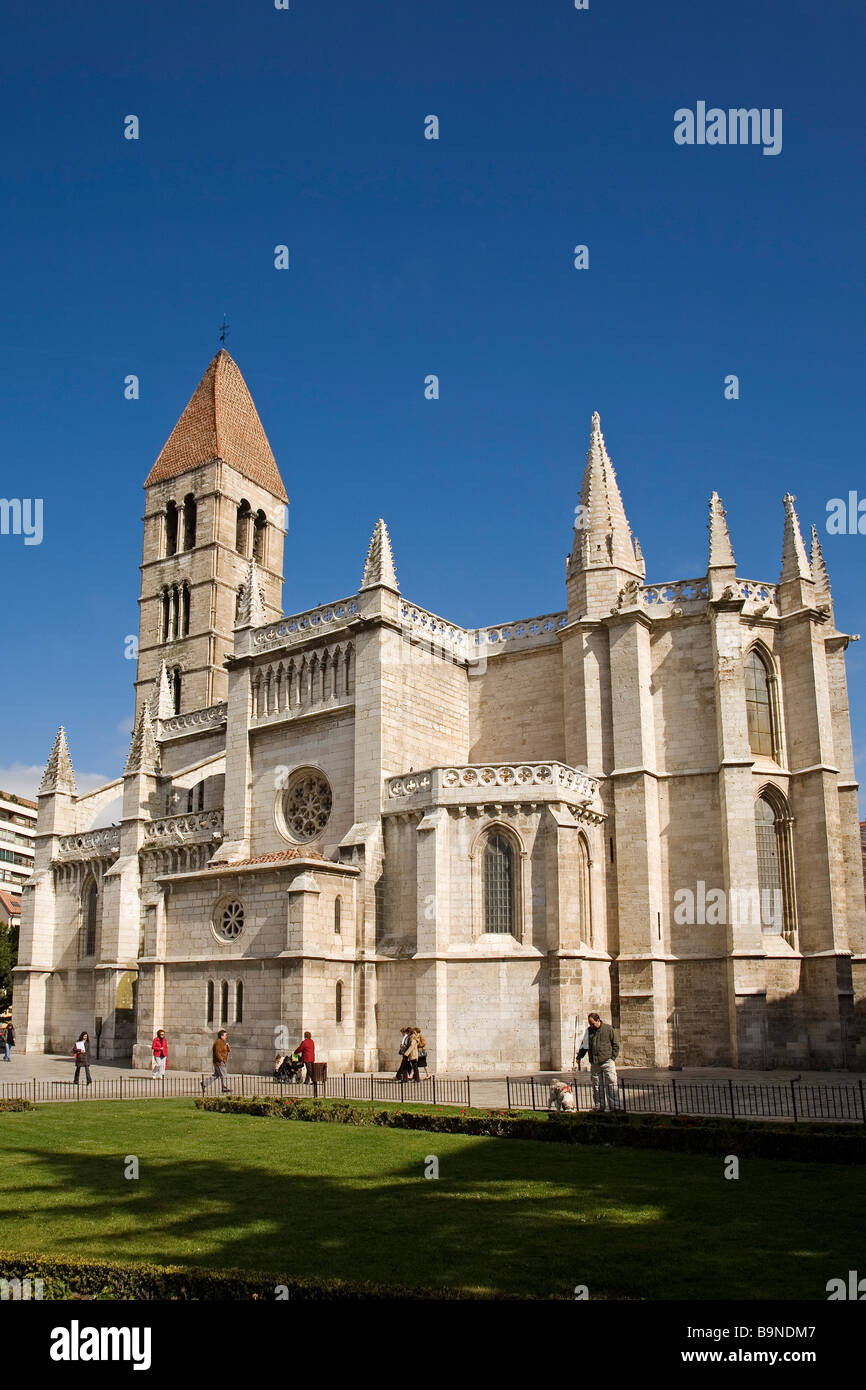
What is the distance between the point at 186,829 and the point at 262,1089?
1629 cm

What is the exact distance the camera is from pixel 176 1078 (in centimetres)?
2922

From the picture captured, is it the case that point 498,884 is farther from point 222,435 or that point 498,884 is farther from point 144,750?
point 222,435

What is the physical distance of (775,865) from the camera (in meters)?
33.2

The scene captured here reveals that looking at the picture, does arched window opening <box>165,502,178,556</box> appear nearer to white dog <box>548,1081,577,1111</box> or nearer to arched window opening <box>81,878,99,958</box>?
arched window opening <box>81,878,99,958</box>

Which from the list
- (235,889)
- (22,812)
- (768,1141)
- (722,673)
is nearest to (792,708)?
(722,673)

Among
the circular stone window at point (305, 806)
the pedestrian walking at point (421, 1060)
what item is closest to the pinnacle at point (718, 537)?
the circular stone window at point (305, 806)

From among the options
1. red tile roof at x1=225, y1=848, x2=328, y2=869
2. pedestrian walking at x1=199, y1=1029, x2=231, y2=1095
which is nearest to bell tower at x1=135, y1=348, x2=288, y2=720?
red tile roof at x1=225, y1=848, x2=328, y2=869

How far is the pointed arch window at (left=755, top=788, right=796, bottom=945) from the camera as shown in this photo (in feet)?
107

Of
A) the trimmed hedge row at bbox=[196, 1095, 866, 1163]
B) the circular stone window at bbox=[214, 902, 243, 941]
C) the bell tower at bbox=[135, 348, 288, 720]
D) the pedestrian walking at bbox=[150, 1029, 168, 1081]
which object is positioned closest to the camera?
the trimmed hedge row at bbox=[196, 1095, 866, 1163]

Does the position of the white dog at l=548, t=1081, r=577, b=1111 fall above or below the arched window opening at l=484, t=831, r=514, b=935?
below

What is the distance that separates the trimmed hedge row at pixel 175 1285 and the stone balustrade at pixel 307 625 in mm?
27325

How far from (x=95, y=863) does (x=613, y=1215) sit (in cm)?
3618

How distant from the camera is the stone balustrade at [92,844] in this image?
142 feet

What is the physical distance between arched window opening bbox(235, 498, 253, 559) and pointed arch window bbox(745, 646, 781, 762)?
35496 millimetres
